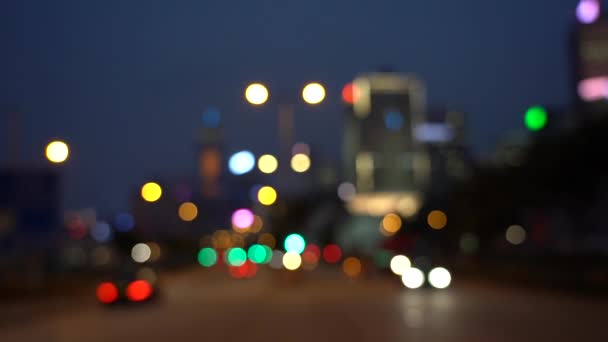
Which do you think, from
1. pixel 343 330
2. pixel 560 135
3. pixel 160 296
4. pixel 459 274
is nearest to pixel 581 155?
pixel 560 135

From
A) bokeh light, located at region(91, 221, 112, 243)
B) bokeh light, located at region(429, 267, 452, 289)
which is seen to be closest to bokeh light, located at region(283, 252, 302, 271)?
bokeh light, located at region(429, 267, 452, 289)

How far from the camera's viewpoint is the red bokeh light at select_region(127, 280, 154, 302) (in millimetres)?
32094

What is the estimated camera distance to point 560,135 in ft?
185

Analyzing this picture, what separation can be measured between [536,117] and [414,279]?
75.0 feet

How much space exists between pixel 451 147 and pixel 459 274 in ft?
313

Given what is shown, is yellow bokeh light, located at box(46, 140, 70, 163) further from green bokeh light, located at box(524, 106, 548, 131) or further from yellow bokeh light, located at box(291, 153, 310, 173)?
yellow bokeh light, located at box(291, 153, 310, 173)

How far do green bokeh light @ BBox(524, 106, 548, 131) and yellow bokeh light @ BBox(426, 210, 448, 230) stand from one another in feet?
236

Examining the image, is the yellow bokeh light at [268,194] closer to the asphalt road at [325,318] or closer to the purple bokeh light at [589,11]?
the asphalt road at [325,318]

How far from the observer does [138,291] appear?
32.3m

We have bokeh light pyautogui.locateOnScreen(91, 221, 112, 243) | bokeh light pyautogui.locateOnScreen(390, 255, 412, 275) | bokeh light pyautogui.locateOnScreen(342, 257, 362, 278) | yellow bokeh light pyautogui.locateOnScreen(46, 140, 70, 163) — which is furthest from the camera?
bokeh light pyautogui.locateOnScreen(91, 221, 112, 243)

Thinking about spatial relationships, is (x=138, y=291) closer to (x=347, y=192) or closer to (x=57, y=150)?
(x=57, y=150)

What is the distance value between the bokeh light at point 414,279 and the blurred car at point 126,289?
1261 cm

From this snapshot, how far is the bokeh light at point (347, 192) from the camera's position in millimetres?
151375

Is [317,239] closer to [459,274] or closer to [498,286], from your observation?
[459,274]
